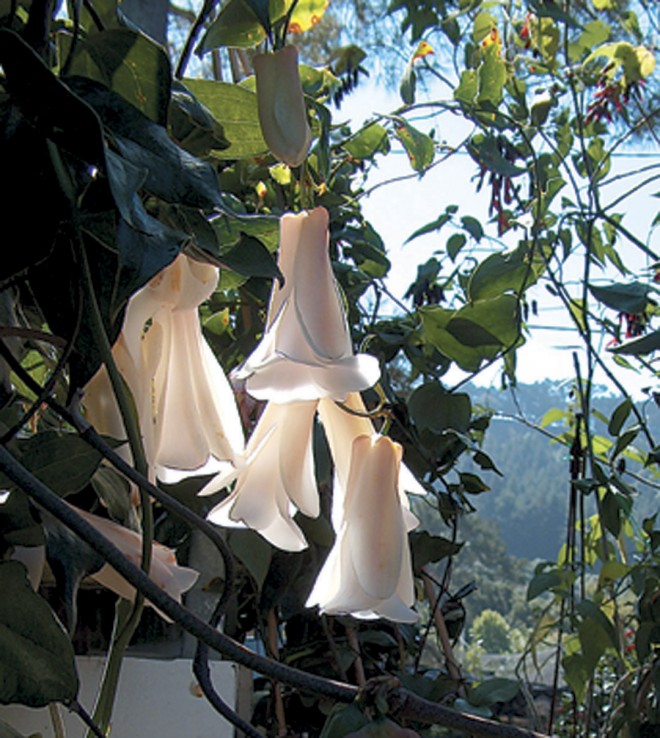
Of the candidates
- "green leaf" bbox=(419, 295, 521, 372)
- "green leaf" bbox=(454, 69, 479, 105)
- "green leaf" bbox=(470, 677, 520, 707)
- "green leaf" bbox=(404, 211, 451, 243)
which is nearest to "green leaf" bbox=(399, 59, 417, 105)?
"green leaf" bbox=(454, 69, 479, 105)

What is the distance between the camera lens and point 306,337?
293mm

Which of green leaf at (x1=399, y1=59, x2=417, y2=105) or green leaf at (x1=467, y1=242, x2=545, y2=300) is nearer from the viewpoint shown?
green leaf at (x1=467, y1=242, x2=545, y2=300)

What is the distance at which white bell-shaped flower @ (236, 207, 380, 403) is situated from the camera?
28 cm

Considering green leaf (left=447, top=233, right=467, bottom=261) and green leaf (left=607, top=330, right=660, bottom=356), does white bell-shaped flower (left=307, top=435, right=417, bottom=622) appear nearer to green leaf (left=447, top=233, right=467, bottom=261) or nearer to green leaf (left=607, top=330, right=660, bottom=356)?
green leaf (left=607, top=330, right=660, bottom=356)

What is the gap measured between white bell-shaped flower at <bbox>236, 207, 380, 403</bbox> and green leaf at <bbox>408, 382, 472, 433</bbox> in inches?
11.2

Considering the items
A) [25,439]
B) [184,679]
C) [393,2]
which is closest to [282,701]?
[184,679]

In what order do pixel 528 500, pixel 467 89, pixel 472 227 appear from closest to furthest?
pixel 467 89 → pixel 472 227 → pixel 528 500

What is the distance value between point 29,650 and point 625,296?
0.51 meters

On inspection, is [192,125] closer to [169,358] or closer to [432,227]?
[169,358]

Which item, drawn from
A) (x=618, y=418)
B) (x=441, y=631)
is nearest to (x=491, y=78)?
(x=618, y=418)

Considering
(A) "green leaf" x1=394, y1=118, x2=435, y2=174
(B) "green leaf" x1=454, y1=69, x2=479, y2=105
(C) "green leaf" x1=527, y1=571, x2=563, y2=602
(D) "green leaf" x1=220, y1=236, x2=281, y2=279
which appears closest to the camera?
(D) "green leaf" x1=220, y1=236, x2=281, y2=279

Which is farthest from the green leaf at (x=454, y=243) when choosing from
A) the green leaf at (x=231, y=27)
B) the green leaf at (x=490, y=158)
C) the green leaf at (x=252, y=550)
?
the green leaf at (x=231, y=27)

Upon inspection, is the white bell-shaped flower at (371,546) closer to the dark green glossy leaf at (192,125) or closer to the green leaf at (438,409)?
the dark green glossy leaf at (192,125)

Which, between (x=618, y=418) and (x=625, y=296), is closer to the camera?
(x=625, y=296)
